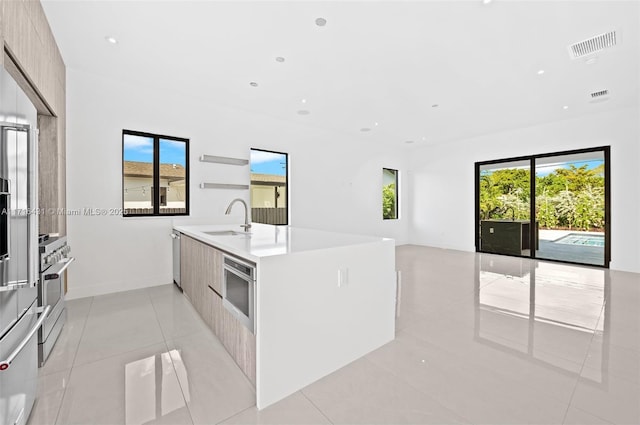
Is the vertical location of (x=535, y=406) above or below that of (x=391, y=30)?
below

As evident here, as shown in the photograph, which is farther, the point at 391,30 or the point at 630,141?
the point at 630,141

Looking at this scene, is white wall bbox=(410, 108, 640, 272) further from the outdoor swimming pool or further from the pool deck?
the pool deck

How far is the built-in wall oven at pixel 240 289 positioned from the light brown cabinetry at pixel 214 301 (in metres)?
0.10

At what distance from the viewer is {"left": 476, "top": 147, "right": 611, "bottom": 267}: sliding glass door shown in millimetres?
5352

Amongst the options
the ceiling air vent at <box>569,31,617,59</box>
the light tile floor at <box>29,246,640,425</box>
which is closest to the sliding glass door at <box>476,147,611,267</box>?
the light tile floor at <box>29,246,640,425</box>

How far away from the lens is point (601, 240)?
5289 millimetres

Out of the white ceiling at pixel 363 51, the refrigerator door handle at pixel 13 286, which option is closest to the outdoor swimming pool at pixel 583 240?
the white ceiling at pixel 363 51

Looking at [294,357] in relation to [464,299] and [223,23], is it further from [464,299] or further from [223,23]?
[223,23]

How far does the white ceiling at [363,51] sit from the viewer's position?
2.51m

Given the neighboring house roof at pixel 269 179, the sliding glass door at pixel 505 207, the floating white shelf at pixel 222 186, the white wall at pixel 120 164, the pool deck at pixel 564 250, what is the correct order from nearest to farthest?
the white wall at pixel 120 164 → the floating white shelf at pixel 222 186 → the neighboring house roof at pixel 269 179 → the pool deck at pixel 564 250 → the sliding glass door at pixel 505 207

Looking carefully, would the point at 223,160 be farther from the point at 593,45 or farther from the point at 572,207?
the point at 572,207

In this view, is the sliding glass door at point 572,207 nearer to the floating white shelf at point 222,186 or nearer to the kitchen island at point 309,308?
the kitchen island at point 309,308

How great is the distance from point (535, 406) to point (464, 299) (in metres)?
1.90

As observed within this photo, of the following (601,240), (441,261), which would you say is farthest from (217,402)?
(601,240)
